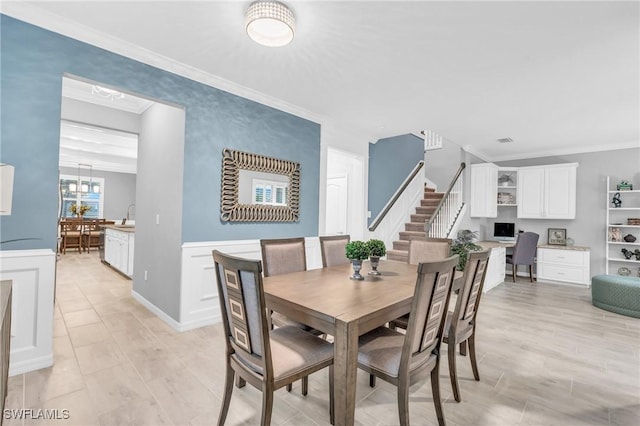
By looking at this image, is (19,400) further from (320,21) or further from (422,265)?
(320,21)

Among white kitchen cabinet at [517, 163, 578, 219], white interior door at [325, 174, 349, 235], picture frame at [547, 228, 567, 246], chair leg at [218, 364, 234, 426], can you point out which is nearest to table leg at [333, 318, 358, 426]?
chair leg at [218, 364, 234, 426]

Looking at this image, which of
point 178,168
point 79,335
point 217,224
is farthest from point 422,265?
point 79,335

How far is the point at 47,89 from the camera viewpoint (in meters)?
2.34

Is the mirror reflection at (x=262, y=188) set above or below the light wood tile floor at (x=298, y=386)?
above

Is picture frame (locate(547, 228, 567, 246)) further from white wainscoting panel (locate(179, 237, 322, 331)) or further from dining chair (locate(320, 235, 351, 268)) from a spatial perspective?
white wainscoting panel (locate(179, 237, 322, 331))

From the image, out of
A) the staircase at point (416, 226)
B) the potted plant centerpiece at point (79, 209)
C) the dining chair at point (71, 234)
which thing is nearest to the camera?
the staircase at point (416, 226)

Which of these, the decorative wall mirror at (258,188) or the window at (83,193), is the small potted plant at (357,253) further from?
the window at (83,193)

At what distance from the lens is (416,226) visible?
6.27 metres

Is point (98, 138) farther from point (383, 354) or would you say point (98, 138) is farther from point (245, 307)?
point (383, 354)

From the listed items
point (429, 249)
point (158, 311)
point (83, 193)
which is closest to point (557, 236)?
point (429, 249)

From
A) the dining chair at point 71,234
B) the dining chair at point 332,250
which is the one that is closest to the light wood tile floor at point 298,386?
the dining chair at point 332,250

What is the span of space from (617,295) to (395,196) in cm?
351

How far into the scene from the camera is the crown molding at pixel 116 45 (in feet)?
7.29

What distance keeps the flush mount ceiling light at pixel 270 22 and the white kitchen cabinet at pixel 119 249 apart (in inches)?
161
